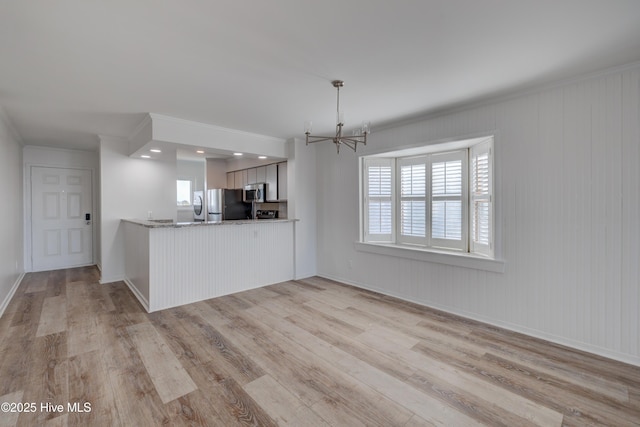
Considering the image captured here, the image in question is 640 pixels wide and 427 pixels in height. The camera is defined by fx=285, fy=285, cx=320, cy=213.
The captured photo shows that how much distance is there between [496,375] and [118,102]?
4611 millimetres

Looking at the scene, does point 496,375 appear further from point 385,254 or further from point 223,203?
point 223,203

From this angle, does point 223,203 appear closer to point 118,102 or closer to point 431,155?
point 118,102

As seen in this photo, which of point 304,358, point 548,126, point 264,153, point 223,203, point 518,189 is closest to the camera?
point 304,358

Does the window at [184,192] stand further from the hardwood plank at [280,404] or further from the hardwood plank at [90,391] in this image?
the hardwood plank at [280,404]

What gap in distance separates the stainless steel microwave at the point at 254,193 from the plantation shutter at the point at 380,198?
2484 mm

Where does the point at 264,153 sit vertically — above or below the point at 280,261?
above

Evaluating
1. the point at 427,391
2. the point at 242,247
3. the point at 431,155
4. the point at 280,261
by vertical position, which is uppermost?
the point at 431,155

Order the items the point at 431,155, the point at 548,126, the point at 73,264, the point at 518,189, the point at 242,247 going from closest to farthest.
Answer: the point at 548,126
the point at 518,189
the point at 431,155
the point at 242,247
the point at 73,264

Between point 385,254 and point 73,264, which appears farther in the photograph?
point 73,264

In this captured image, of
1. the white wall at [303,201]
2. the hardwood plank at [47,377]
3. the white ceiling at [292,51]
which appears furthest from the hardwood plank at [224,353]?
the white ceiling at [292,51]

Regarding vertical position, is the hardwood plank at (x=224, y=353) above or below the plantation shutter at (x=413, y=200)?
below

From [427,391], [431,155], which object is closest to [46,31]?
[427,391]

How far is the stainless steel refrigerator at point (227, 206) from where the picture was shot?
6.48 m

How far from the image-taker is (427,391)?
2.12 meters
